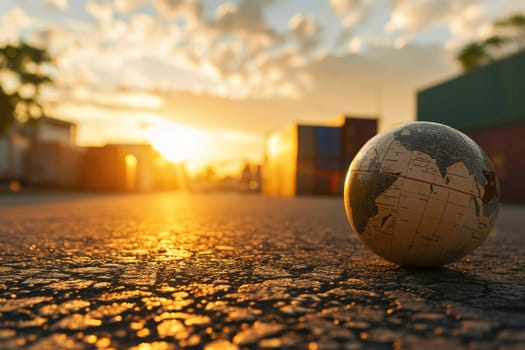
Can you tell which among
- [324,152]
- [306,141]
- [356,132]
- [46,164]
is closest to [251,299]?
[356,132]

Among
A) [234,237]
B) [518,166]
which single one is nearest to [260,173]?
[518,166]

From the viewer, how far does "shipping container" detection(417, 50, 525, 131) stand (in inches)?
863

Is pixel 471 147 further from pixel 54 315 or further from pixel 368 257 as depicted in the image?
pixel 54 315

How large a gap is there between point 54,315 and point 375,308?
176cm

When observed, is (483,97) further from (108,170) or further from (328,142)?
(108,170)

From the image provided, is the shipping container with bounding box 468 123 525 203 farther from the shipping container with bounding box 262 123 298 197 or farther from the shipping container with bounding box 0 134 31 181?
the shipping container with bounding box 0 134 31 181

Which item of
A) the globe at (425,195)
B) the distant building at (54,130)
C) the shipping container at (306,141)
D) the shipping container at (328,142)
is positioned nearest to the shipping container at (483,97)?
the shipping container at (328,142)

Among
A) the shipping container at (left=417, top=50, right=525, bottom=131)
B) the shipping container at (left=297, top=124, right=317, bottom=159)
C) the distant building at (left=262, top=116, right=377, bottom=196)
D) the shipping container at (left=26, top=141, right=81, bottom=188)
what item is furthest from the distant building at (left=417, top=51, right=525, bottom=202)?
the shipping container at (left=26, top=141, right=81, bottom=188)

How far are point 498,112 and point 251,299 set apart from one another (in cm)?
2453

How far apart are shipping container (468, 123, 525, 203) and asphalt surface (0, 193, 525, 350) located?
19.4 metres

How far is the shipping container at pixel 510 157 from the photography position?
2133 centimetres

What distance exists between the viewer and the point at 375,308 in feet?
7.93

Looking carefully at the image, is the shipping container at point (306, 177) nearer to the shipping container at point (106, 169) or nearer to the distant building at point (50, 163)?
the shipping container at point (106, 169)

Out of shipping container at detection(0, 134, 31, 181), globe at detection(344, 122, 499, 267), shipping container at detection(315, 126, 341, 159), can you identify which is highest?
shipping container at detection(315, 126, 341, 159)
